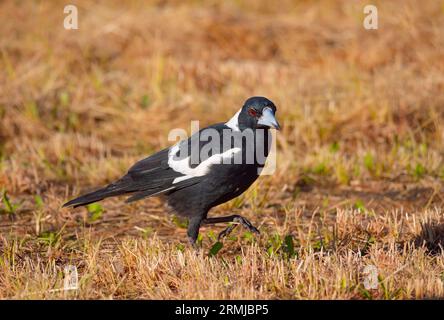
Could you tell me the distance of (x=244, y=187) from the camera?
4863 millimetres

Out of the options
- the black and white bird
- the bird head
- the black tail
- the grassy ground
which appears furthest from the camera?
the black tail

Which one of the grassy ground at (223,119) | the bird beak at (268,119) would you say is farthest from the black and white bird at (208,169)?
the grassy ground at (223,119)

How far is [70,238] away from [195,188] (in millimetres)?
1140

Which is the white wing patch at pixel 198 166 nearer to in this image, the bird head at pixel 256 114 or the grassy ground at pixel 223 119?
the bird head at pixel 256 114

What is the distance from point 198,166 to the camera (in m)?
4.94

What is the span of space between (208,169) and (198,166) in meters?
0.10

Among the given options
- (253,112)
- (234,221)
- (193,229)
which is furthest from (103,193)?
(253,112)

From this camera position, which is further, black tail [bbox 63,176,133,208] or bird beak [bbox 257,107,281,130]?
black tail [bbox 63,176,133,208]

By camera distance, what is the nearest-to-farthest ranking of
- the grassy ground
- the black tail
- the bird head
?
the grassy ground, the bird head, the black tail

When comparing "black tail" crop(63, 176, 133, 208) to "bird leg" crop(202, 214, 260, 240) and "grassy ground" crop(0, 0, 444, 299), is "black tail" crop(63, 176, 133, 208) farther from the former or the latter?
"bird leg" crop(202, 214, 260, 240)

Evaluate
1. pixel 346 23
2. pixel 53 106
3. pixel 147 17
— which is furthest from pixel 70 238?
pixel 346 23

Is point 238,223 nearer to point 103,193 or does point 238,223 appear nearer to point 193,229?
point 193,229

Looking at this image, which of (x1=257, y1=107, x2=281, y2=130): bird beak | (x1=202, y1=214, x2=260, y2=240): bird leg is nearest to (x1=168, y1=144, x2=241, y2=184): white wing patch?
(x1=257, y1=107, x2=281, y2=130): bird beak

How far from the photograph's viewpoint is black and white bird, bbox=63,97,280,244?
482 cm
